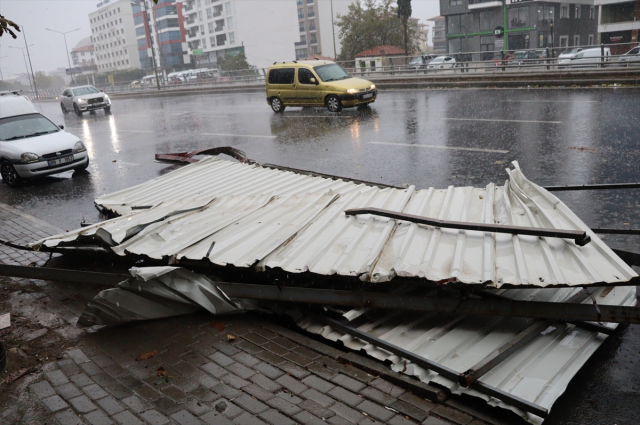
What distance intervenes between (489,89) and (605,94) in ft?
18.2

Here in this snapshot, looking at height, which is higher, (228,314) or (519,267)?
(519,267)

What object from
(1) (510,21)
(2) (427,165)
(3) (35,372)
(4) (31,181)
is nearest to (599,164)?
(2) (427,165)

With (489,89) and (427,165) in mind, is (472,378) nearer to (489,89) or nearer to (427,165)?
(427,165)

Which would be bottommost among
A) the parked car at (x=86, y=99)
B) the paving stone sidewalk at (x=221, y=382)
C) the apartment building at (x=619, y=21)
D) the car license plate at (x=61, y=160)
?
the paving stone sidewalk at (x=221, y=382)

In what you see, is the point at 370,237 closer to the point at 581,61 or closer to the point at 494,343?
the point at 494,343

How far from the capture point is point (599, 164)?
9.57 metres

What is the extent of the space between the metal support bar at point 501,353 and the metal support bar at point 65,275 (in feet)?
10.8

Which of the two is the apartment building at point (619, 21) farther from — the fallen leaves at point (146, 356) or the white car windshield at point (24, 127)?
the fallen leaves at point (146, 356)

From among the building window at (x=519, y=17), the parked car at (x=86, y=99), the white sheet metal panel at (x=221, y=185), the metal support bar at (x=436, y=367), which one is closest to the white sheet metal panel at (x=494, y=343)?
the metal support bar at (x=436, y=367)

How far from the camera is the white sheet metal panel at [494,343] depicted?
3.46m

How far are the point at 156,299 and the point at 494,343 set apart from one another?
291cm

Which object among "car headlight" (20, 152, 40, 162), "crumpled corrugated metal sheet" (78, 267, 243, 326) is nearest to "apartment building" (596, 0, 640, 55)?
"car headlight" (20, 152, 40, 162)

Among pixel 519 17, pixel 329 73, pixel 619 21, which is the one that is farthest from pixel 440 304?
pixel 519 17

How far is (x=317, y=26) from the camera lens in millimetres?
103000
